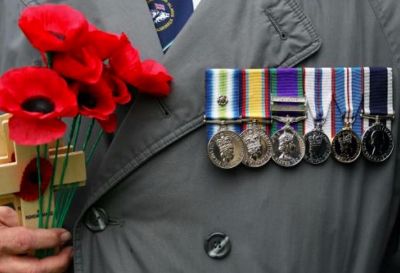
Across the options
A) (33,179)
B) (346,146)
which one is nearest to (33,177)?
(33,179)

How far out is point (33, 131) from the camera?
36.1 inches

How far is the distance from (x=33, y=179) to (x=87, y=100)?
180mm

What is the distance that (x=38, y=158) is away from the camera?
3.38 ft

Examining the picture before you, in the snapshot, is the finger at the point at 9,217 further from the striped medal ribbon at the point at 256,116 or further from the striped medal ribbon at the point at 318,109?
the striped medal ribbon at the point at 318,109

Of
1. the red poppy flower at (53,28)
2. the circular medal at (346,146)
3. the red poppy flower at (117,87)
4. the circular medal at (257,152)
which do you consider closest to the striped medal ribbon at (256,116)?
the circular medal at (257,152)

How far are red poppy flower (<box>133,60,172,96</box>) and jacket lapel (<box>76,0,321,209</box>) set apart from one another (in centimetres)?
2

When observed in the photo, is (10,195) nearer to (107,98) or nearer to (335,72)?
(107,98)

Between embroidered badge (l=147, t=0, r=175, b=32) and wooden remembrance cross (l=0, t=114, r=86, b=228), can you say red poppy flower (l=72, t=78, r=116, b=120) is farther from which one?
embroidered badge (l=147, t=0, r=175, b=32)

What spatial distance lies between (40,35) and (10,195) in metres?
0.31

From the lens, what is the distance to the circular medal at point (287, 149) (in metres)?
1.12

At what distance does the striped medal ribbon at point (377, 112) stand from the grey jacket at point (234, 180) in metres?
0.02

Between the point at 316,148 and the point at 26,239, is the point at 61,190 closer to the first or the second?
the point at 26,239

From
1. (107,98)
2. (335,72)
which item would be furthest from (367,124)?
(107,98)

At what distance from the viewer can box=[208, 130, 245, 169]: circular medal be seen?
1.10 m
